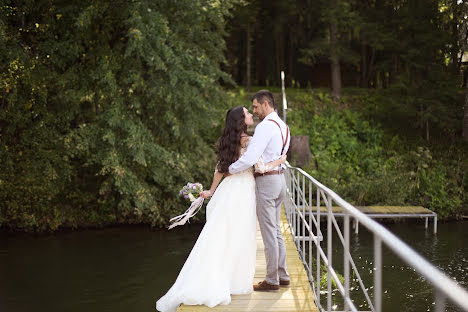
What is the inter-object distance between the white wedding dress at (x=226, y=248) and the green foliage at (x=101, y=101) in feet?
29.8

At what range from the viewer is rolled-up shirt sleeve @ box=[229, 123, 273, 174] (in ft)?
15.8

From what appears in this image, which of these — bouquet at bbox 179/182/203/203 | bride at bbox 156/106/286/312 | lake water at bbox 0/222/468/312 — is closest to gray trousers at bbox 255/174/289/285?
bride at bbox 156/106/286/312

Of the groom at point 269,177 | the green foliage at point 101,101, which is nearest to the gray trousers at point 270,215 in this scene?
the groom at point 269,177

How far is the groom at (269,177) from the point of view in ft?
16.0

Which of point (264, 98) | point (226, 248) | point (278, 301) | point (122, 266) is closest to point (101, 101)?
point (122, 266)

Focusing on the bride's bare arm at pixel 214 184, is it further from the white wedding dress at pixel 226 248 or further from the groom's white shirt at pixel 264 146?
the groom's white shirt at pixel 264 146

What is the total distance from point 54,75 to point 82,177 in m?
3.73

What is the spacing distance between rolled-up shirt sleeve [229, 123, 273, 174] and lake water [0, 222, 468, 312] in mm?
5680

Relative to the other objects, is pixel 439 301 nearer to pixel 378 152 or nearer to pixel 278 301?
pixel 278 301

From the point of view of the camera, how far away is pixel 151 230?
16.0 m

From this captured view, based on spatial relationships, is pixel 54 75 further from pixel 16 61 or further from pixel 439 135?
pixel 439 135

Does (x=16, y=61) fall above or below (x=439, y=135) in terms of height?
above

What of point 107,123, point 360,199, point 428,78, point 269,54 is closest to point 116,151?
point 107,123

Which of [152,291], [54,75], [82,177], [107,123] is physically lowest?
[152,291]
